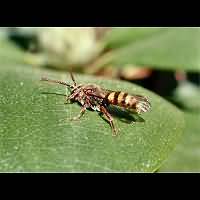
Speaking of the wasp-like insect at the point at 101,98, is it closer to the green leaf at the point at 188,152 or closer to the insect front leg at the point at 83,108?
the insect front leg at the point at 83,108

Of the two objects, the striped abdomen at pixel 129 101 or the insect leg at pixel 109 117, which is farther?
the striped abdomen at pixel 129 101

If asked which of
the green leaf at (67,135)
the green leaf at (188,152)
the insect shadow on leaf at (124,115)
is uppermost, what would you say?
the green leaf at (188,152)

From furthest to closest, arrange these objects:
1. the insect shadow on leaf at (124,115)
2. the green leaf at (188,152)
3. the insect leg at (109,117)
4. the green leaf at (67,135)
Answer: the green leaf at (188,152)
the insect shadow on leaf at (124,115)
the insect leg at (109,117)
the green leaf at (67,135)

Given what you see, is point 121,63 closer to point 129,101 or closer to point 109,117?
point 129,101

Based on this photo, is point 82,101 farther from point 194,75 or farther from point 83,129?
point 194,75

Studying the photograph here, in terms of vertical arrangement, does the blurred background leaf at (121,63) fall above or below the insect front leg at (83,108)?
above

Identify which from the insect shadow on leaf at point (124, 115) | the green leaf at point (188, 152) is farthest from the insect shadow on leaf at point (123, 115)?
the green leaf at point (188, 152)

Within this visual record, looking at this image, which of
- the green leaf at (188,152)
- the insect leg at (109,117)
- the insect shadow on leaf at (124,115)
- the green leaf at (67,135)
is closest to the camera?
the green leaf at (67,135)
